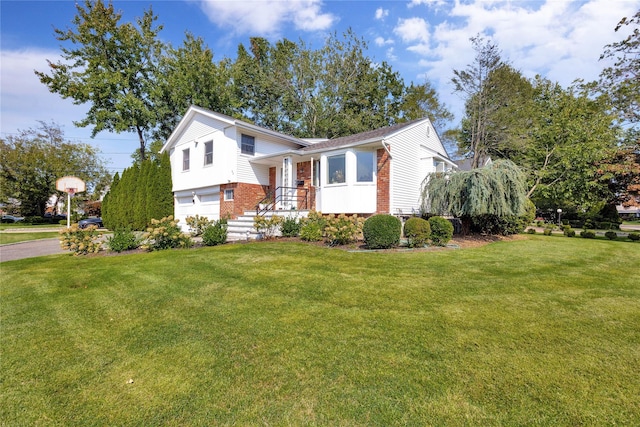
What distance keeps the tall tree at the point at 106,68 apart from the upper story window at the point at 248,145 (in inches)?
551

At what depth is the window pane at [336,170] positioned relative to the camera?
41.5ft

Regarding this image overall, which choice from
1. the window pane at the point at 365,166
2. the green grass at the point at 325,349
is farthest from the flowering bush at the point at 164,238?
the window pane at the point at 365,166

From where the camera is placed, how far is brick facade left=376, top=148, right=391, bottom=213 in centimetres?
1206

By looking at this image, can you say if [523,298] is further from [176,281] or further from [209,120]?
[209,120]

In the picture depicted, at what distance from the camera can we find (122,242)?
9.77m

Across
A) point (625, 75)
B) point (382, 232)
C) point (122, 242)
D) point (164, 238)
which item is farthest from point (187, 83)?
point (625, 75)

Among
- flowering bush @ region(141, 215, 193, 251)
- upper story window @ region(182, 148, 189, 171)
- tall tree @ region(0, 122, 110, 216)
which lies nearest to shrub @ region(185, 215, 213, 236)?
flowering bush @ region(141, 215, 193, 251)

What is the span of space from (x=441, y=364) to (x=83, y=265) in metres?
8.79

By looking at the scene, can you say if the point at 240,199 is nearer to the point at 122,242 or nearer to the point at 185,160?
the point at 122,242

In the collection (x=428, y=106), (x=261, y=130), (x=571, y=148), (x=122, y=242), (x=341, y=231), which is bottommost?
(x=122, y=242)

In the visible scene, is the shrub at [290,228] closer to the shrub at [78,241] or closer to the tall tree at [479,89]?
the shrub at [78,241]

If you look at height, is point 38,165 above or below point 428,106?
below

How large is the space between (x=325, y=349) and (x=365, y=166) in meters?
10.2

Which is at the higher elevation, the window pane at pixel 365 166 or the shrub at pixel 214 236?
the window pane at pixel 365 166
